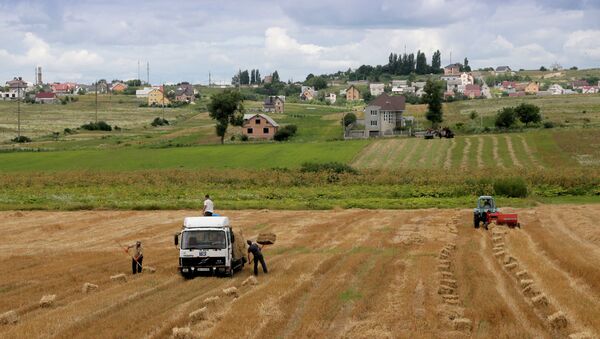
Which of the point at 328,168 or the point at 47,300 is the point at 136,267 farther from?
the point at 328,168

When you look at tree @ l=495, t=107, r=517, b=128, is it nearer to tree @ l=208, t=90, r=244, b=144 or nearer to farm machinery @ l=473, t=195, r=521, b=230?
tree @ l=208, t=90, r=244, b=144

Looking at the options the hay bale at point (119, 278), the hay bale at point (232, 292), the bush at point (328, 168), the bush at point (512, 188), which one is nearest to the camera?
the hay bale at point (232, 292)

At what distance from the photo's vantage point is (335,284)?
26.2 metres

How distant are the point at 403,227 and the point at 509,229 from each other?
5593mm

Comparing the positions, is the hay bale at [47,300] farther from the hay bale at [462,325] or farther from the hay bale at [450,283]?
the hay bale at [450,283]

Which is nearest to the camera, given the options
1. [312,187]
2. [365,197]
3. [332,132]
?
[365,197]

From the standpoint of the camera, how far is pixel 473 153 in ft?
292

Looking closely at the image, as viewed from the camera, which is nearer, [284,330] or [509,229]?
[284,330]

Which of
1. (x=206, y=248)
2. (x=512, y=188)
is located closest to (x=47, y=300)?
(x=206, y=248)

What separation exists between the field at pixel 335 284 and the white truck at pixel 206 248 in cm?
51

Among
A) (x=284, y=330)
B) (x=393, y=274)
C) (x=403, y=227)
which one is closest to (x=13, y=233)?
(x=403, y=227)

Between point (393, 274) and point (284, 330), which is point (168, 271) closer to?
point (393, 274)

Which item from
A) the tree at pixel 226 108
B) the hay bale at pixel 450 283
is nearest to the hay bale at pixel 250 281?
the hay bale at pixel 450 283

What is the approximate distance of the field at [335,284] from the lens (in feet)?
65.6
